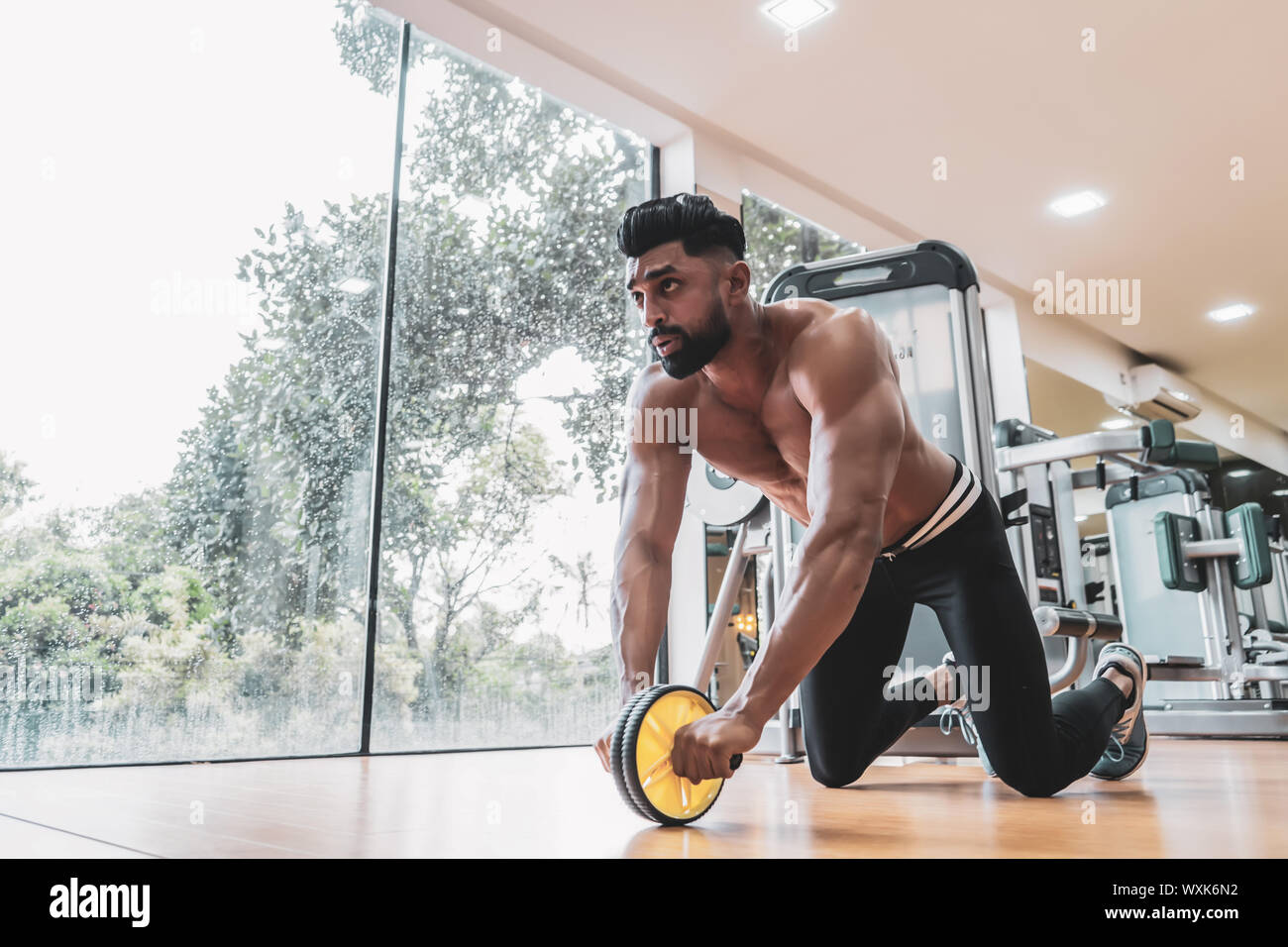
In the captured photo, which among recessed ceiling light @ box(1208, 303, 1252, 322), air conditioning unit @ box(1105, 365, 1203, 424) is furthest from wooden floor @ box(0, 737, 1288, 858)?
air conditioning unit @ box(1105, 365, 1203, 424)

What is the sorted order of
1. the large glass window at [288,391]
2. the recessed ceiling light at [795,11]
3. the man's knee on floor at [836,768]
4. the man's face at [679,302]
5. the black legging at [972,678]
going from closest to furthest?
the man's face at [679,302], the black legging at [972,678], the man's knee on floor at [836,768], the large glass window at [288,391], the recessed ceiling light at [795,11]

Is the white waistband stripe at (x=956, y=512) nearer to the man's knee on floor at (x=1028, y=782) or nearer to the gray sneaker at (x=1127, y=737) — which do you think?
the man's knee on floor at (x=1028, y=782)

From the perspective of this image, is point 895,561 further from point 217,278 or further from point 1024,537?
point 217,278

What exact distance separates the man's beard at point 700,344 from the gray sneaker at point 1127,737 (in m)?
1.25

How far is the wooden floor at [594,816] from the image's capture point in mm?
1141

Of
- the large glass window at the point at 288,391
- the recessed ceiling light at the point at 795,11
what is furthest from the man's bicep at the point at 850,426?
the recessed ceiling light at the point at 795,11

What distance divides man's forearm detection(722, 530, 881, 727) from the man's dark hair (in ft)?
1.54

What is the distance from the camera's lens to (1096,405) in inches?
309

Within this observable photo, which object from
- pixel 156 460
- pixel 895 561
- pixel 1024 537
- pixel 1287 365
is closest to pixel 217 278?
pixel 156 460

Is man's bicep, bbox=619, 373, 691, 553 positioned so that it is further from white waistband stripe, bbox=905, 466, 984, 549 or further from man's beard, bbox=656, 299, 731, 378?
white waistband stripe, bbox=905, 466, 984, 549

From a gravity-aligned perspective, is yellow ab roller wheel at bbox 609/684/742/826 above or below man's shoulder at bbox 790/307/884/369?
below

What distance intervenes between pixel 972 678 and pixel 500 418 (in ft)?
8.36

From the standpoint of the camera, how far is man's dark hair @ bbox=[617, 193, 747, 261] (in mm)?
1423

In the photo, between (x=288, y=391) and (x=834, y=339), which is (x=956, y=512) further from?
(x=288, y=391)
